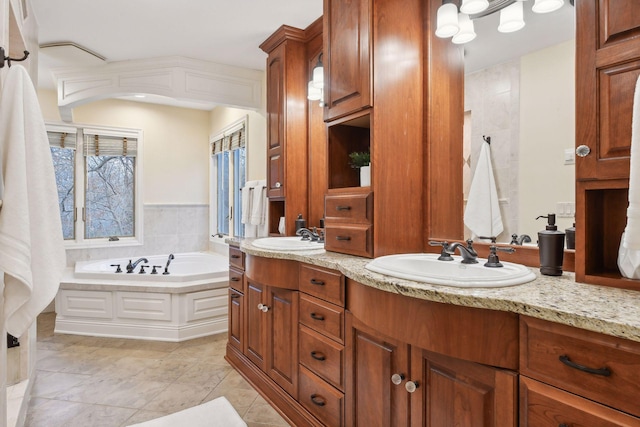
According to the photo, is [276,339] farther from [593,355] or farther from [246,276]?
[593,355]

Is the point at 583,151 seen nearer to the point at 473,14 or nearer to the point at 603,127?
the point at 603,127

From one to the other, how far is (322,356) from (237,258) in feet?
3.84

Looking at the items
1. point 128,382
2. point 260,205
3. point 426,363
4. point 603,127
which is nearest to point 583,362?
point 426,363

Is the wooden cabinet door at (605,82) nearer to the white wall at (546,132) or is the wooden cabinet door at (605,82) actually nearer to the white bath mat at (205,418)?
the white wall at (546,132)

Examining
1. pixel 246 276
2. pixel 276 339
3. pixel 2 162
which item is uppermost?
pixel 2 162

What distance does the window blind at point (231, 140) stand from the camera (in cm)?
430

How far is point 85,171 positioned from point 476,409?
16.2 ft

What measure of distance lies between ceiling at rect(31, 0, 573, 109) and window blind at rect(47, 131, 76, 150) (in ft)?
3.44

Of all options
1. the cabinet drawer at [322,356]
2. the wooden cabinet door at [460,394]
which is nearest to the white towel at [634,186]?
the wooden cabinet door at [460,394]

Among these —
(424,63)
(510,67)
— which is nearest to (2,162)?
(424,63)

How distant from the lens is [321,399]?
5.86 feet

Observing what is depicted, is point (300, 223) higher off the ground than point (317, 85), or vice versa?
point (317, 85)

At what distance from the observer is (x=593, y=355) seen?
0.84 meters

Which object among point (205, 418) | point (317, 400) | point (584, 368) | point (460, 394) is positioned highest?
point (584, 368)
